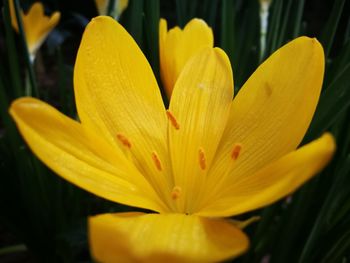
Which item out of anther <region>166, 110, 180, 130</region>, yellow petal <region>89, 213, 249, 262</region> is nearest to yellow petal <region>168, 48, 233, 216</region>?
anther <region>166, 110, 180, 130</region>

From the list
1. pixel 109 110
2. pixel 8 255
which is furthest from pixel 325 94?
pixel 8 255

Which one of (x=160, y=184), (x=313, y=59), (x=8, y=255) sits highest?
(x=313, y=59)

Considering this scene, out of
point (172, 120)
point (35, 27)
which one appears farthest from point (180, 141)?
point (35, 27)

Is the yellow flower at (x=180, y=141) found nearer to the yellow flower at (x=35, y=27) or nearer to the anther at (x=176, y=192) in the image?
the anther at (x=176, y=192)

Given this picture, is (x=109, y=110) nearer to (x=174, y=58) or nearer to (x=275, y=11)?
(x=174, y=58)

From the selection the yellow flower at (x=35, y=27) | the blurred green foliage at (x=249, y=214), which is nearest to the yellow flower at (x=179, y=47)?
the blurred green foliage at (x=249, y=214)

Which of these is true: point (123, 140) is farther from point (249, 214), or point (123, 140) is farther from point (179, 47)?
point (249, 214)
